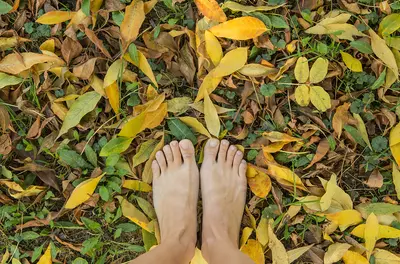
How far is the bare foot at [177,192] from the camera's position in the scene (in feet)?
5.46

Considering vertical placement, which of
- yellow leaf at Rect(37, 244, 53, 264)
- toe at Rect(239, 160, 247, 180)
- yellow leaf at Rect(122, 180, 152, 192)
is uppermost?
toe at Rect(239, 160, 247, 180)

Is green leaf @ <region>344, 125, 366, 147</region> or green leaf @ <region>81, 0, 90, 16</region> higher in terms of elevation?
green leaf @ <region>81, 0, 90, 16</region>

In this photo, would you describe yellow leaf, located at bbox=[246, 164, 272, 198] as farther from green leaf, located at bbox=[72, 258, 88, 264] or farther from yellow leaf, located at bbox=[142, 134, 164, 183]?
green leaf, located at bbox=[72, 258, 88, 264]

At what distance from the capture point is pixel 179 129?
1.66m

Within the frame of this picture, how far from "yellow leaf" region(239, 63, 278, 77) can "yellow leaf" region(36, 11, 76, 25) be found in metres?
0.62

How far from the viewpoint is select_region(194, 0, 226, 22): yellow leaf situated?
1576 mm

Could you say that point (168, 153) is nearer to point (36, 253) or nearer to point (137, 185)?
point (137, 185)

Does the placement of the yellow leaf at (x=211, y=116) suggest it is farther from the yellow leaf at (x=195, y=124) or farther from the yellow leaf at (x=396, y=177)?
the yellow leaf at (x=396, y=177)

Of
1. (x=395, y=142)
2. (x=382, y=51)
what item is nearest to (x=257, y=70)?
(x=382, y=51)

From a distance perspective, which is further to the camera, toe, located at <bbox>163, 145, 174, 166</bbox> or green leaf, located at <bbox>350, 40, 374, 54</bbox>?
toe, located at <bbox>163, 145, 174, 166</bbox>

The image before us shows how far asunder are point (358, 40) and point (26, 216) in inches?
51.1

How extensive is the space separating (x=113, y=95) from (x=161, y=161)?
29 centimetres

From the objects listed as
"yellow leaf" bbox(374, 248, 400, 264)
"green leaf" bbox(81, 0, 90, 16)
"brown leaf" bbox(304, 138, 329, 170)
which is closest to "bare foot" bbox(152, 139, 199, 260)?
"brown leaf" bbox(304, 138, 329, 170)

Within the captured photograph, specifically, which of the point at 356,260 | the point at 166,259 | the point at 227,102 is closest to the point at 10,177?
the point at 166,259
